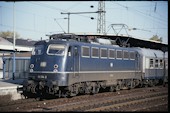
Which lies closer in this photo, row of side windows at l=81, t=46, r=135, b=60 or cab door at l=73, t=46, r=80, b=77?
cab door at l=73, t=46, r=80, b=77

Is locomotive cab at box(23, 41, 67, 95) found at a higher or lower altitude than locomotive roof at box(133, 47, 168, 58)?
lower

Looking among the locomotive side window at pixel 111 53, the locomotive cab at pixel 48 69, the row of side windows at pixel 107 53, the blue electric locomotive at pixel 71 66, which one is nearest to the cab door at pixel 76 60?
the blue electric locomotive at pixel 71 66

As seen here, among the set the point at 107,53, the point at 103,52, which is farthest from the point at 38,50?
the point at 107,53

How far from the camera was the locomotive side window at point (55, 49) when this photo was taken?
1569 centimetres

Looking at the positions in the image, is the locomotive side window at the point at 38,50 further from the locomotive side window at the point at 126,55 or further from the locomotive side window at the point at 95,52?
the locomotive side window at the point at 126,55

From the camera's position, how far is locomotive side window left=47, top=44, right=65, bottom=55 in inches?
618

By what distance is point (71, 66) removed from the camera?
51.9 feet

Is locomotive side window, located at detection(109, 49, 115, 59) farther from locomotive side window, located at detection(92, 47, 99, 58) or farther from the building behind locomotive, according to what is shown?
the building behind locomotive

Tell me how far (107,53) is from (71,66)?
4008 mm

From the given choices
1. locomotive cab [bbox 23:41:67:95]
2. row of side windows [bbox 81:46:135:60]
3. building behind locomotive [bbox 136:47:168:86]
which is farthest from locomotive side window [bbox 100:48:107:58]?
building behind locomotive [bbox 136:47:168:86]

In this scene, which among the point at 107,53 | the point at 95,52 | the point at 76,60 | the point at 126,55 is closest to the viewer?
the point at 76,60

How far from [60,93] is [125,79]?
7204 mm

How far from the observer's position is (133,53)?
74.6 ft

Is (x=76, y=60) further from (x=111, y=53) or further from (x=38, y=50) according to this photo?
(x=111, y=53)
